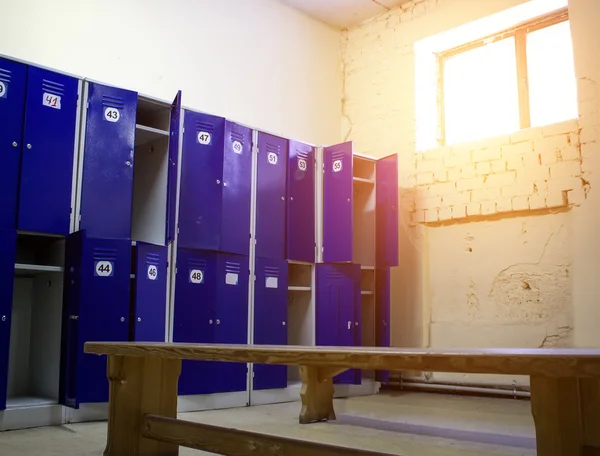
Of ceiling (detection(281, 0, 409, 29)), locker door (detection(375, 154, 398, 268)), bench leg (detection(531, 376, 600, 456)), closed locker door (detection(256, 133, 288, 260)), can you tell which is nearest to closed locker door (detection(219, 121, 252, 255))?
closed locker door (detection(256, 133, 288, 260))

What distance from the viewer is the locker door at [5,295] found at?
268 centimetres

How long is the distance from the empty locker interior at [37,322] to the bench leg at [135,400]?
1.06 meters

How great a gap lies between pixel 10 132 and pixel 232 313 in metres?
1.61

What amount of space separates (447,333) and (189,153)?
7.86 ft

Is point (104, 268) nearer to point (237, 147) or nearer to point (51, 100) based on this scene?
point (51, 100)

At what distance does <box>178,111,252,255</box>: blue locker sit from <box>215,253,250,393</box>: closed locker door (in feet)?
0.34

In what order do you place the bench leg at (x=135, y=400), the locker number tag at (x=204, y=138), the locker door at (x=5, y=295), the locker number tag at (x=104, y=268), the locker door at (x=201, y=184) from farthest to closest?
1. the locker number tag at (x=204, y=138)
2. the locker door at (x=201, y=184)
3. the locker number tag at (x=104, y=268)
4. the locker door at (x=5, y=295)
5. the bench leg at (x=135, y=400)

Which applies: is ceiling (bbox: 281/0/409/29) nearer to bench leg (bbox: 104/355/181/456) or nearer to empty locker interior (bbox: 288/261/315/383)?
empty locker interior (bbox: 288/261/315/383)

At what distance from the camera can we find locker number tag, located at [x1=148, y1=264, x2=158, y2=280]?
10.4 feet

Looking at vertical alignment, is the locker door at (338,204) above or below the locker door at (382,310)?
above

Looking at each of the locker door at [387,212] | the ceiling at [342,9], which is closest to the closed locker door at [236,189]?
the locker door at [387,212]

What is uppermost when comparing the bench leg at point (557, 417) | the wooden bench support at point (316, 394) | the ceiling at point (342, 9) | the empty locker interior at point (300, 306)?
the ceiling at point (342, 9)

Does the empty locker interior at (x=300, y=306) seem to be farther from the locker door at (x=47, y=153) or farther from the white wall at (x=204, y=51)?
the locker door at (x=47, y=153)

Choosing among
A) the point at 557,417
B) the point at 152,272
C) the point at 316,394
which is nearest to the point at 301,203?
the point at 152,272
